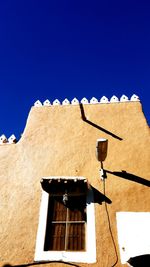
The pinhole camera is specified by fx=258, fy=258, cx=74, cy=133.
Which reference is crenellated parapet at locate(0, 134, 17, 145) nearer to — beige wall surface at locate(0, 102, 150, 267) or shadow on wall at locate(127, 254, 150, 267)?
beige wall surface at locate(0, 102, 150, 267)

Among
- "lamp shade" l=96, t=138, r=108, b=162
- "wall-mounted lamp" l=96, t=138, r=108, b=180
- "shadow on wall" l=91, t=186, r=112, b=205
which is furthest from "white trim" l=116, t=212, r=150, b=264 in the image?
"lamp shade" l=96, t=138, r=108, b=162

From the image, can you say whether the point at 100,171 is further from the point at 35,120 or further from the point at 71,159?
the point at 35,120

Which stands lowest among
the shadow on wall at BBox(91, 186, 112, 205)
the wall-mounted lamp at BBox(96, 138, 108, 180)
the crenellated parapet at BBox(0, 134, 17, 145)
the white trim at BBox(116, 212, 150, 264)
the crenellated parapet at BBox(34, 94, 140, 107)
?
the white trim at BBox(116, 212, 150, 264)

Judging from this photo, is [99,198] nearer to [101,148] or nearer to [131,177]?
[131,177]

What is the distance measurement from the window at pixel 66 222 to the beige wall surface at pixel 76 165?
20 centimetres

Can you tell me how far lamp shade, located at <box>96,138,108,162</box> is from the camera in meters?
7.63

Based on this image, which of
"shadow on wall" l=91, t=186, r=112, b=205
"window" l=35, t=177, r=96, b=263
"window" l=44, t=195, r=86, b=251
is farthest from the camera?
"shadow on wall" l=91, t=186, r=112, b=205

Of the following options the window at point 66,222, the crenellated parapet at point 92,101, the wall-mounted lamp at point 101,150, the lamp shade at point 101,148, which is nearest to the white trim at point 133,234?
the window at point 66,222

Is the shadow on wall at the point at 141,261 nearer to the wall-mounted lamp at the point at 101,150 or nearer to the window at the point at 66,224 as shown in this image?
the window at the point at 66,224

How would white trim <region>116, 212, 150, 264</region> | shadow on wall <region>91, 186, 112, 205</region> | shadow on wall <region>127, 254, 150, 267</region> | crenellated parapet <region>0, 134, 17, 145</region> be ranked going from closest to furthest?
shadow on wall <region>127, 254, 150, 267</region>, white trim <region>116, 212, 150, 264</region>, shadow on wall <region>91, 186, 112, 205</region>, crenellated parapet <region>0, 134, 17, 145</region>

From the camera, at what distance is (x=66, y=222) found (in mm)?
7301

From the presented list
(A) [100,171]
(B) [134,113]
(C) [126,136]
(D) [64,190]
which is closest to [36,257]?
(D) [64,190]

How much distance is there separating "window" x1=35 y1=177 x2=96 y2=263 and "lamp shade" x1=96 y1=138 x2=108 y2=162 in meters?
0.89

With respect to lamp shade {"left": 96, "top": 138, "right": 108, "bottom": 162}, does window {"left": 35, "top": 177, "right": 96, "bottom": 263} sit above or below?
below
